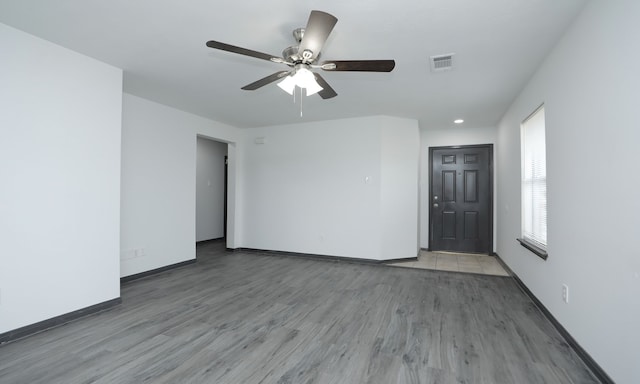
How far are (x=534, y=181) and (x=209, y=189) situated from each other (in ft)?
20.8

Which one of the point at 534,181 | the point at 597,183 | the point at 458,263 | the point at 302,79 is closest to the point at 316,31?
the point at 302,79

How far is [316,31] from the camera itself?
1.82 metres

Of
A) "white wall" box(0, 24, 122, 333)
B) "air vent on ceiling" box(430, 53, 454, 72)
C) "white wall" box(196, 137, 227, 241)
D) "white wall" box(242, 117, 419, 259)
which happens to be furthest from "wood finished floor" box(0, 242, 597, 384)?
"white wall" box(196, 137, 227, 241)

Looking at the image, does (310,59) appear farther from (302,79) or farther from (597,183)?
(597,183)

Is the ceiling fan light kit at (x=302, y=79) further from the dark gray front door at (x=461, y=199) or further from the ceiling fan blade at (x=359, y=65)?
the dark gray front door at (x=461, y=199)

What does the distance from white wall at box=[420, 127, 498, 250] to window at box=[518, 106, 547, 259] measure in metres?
2.16

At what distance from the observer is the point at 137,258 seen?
4.02 m

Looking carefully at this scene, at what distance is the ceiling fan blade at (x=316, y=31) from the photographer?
5.49 feet

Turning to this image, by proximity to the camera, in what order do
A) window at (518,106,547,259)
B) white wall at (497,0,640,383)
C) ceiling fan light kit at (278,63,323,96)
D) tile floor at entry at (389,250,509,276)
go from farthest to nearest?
tile floor at entry at (389,250,509,276), window at (518,106,547,259), ceiling fan light kit at (278,63,323,96), white wall at (497,0,640,383)

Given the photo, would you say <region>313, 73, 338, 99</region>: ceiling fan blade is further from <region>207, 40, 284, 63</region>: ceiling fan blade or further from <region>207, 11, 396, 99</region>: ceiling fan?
<region>207, 40, 284, 63</region>: ceiling fan blade

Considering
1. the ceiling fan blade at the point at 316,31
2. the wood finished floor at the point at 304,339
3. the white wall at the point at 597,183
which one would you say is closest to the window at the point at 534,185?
the white wall at the point at 597,183

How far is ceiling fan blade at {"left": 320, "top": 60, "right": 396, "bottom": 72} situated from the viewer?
2.04m

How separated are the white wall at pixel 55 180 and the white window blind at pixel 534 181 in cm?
451

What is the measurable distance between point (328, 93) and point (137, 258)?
11.4 ft
